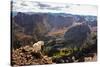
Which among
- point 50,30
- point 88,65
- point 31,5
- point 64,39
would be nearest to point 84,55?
point 88,65

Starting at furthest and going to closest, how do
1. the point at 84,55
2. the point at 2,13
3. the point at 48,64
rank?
the point at 84,55
the point at 48,64
the point at 2,13

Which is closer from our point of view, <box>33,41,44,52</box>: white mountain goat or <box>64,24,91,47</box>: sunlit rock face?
<box>33,41,44,52</box>: white mountain goat

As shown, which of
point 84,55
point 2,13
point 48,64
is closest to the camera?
point 2,13

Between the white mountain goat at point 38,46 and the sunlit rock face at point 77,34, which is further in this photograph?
the sunlit rock face at point 77,34

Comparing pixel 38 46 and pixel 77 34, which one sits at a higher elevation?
pixel 77 34

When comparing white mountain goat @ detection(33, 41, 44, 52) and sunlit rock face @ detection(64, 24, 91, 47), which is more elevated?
sunlit rock face @ detection(64, 24, 91, 47)

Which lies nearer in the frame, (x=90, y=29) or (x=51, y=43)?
(x=51, y=43)

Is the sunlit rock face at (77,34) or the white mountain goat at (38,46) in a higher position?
the sunlit rock face at (77,34)

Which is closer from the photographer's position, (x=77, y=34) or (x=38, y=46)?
(x=38, y=46)

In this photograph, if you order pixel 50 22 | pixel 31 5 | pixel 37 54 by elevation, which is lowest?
pixel 37 54

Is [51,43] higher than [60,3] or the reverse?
the reverse

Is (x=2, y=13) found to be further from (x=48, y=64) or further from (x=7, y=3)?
(x=48, y=64)
